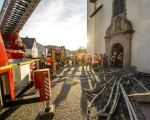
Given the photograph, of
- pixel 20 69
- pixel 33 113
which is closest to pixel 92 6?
pixel 20 69

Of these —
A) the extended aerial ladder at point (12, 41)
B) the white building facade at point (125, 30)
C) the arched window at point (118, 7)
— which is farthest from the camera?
the arched window at point (118, 7)

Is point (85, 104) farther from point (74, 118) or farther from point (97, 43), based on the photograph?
point (97, 43)

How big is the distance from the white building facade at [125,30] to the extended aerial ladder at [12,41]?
831 centimetres

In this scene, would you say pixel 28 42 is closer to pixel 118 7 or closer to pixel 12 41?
pixel 12 41

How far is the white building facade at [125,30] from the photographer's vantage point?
263 inches

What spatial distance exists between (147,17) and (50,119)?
9.42 meters

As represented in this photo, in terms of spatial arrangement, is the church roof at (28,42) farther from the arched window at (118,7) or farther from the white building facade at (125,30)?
the arched window at (118,7)

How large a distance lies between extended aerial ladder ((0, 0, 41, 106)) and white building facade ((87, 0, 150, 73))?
831 centimetres

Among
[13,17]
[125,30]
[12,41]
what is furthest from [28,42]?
[125,30]

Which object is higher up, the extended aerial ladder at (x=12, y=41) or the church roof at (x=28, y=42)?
the church roof at (x=28, y=42)

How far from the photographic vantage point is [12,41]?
4191 millimetres

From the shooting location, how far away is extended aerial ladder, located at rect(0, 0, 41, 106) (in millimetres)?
2107

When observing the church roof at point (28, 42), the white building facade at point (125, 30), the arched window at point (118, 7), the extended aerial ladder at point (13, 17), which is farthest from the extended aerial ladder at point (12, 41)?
the church roof at point (28, 42)

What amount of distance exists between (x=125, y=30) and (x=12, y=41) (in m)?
10.5
